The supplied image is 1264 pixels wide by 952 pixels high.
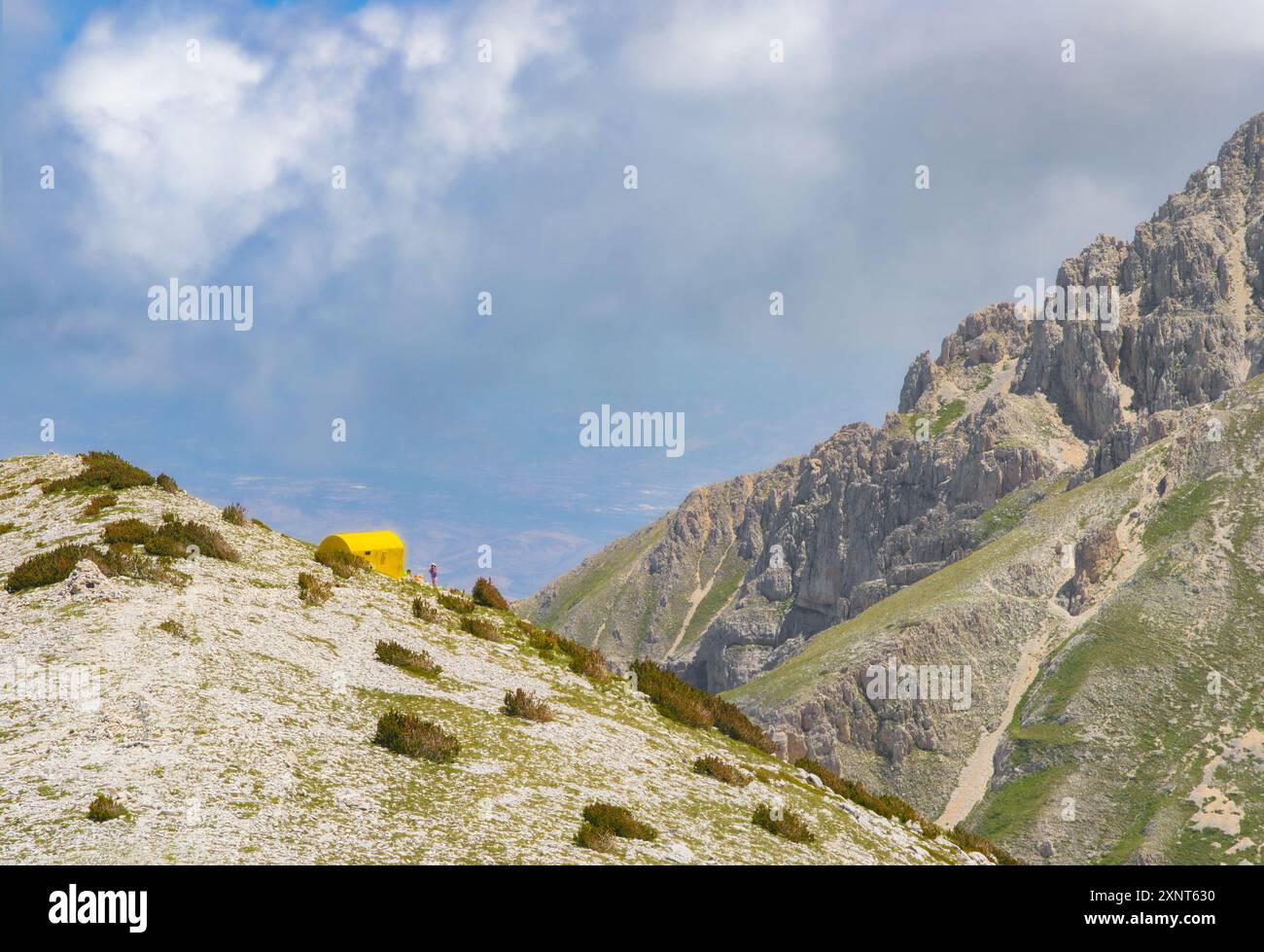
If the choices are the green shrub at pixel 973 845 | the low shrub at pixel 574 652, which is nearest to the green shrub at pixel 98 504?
the low shrub at pixel 574 652

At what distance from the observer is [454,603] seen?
87.2 feet

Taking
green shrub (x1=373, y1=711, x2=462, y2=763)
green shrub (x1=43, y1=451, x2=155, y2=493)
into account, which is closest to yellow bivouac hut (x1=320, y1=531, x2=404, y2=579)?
green shrub (x1=43, y1=451, x2=155, y2=493)

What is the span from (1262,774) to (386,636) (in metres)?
157

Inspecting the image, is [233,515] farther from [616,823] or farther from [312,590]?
[616,823]

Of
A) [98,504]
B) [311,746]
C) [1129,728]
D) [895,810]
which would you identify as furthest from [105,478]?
[1129,728]

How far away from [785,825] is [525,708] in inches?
207

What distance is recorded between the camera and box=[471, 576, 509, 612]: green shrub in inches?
1109

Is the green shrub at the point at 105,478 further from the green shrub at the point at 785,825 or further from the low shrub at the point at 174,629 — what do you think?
the green shrub at the point at 785,825

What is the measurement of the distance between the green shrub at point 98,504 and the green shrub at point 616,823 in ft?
54.8

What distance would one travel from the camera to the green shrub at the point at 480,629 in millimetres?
24672

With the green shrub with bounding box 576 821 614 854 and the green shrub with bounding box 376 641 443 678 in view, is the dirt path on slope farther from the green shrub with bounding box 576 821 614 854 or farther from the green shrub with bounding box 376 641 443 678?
the green shrub with bounding box 576 821 614 854

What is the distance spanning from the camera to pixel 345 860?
41.7 feet
